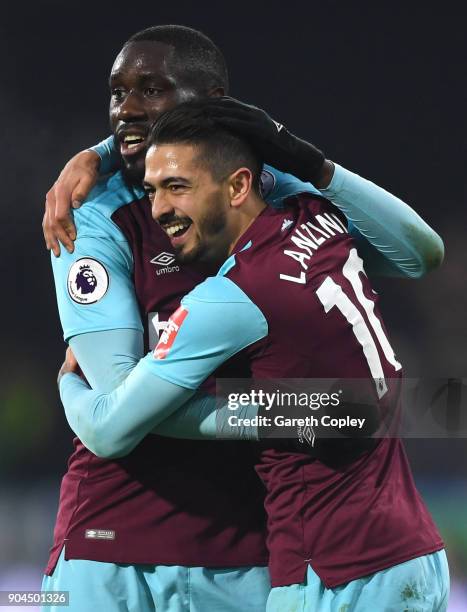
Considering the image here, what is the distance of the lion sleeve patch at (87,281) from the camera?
1780 mm

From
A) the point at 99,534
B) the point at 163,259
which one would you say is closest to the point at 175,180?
the point at 163,259

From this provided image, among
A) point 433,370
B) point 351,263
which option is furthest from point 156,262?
point 433,370

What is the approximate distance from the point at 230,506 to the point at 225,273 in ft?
1.48

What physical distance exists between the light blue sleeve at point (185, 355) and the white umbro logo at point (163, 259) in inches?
9.4

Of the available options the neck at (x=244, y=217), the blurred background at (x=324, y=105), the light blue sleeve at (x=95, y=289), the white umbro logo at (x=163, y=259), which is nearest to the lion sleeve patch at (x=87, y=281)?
the light blue sleeve at (x=95, y=289)

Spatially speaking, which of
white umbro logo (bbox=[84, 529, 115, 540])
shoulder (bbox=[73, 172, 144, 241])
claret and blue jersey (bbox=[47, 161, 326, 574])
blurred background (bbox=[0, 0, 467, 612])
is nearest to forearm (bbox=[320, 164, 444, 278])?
claret and blue jersey (bbox=[47, 161, 326, 574])

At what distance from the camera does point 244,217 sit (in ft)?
5.72

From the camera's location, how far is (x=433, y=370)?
3779 millimetres

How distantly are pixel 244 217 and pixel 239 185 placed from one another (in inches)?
2.1

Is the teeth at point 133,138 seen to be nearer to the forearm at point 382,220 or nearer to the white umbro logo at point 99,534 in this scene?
the forearm at point 382,220

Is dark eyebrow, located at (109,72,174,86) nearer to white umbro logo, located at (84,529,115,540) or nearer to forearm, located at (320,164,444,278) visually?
forearm, located at (320,164,444,278)

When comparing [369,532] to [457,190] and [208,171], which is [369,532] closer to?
[208,171]

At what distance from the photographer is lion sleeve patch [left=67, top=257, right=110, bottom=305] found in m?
1.78

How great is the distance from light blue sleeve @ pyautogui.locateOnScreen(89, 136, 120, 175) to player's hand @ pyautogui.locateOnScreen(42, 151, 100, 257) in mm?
18
